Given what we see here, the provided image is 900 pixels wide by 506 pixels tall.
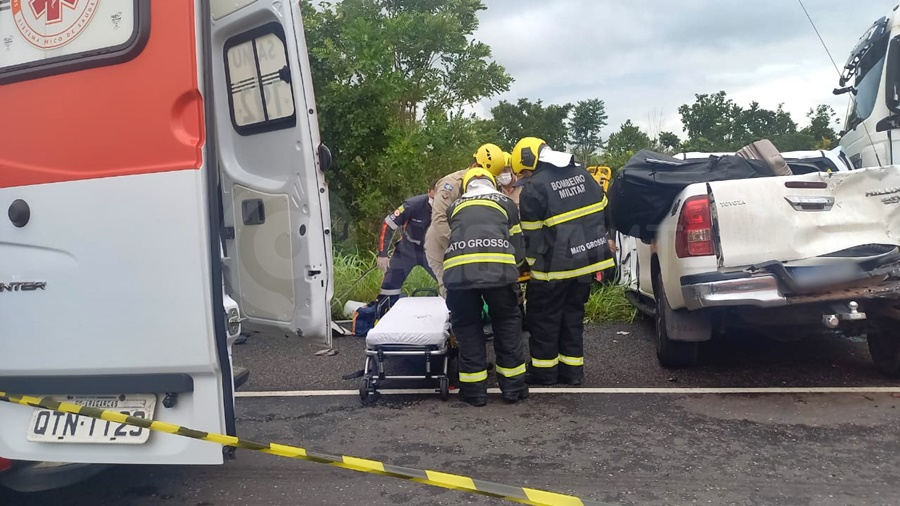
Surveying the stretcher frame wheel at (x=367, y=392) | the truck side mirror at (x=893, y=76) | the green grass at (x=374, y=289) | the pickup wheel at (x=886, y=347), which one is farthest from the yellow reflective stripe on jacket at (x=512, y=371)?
the truck side mirror at (x=893, y=76)

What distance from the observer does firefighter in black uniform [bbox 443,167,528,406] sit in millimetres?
5152

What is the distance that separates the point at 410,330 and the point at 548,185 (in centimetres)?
148

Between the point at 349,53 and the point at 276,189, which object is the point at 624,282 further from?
the point at 349,53

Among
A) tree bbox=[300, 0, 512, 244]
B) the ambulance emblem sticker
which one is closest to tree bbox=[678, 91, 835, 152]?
tree bbox=[300, 0, 512, 244]

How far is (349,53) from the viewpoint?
12.4 meters

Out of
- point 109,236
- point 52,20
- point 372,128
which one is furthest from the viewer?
point 372,128

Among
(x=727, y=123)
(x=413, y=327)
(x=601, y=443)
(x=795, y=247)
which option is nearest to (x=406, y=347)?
(x=413, y=327)

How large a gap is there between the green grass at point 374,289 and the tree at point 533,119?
23.5 m

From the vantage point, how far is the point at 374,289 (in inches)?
371

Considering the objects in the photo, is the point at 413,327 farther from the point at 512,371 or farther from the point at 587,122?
the point at 587,122

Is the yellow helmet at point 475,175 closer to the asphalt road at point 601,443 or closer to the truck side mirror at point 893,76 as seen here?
the asphalt road at point 601,443

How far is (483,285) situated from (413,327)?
2.14ft

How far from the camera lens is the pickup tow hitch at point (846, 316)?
15.1ft

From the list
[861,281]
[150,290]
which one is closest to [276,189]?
[150,290]
